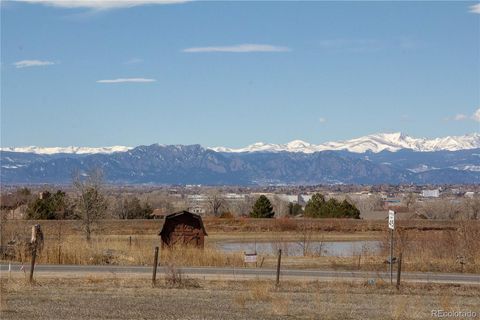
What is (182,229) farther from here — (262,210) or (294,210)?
(294,210)

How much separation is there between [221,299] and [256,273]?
10.8 m

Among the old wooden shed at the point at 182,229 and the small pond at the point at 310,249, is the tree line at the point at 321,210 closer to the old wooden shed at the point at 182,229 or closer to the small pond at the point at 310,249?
the small pond at the point at 310,249

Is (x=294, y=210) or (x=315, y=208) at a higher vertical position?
(x=315, y=208)

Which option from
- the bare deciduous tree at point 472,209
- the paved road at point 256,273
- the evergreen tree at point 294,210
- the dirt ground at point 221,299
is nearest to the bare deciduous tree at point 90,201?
the paved road at point 256,273

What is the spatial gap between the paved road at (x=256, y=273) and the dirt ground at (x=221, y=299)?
119 inches

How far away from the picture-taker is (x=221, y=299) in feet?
87.2

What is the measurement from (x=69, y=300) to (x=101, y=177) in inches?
2017

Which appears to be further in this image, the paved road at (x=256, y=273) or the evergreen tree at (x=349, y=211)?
the evergreen tree at (x=349, y=211)

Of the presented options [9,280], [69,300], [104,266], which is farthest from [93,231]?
[69,300]

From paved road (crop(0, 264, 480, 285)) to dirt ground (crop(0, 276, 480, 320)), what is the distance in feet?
9.90

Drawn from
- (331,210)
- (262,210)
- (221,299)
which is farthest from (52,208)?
(221,299)

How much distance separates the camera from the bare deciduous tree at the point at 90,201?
67312 mm

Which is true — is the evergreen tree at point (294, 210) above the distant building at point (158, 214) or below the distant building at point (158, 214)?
above

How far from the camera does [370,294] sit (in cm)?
2920
